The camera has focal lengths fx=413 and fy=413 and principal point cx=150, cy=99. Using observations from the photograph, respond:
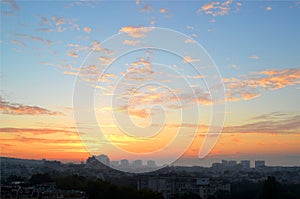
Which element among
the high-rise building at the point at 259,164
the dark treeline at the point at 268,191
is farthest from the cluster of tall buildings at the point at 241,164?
Result: the dark treeline at the point at 268,191

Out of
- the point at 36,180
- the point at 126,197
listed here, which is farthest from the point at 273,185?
the point at 36,180

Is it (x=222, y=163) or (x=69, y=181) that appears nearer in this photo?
(x=69, y=181)

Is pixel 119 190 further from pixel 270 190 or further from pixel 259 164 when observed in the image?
pixel 259 164

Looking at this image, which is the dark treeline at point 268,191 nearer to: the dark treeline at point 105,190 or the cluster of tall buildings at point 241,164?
the dark treeline at point 105,190

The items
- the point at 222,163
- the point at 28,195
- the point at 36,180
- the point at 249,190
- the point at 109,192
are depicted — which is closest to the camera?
the point at 28,195

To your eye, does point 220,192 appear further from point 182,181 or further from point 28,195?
point 28,195

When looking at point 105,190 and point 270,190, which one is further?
Answer: point 270,190

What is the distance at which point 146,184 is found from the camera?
40906mm

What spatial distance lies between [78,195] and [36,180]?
35.3 feet

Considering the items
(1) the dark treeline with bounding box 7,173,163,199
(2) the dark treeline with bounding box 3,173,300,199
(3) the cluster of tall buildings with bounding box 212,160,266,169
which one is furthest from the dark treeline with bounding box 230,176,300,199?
(3) the cluster of tall buildings with bounding box 212,160,266,169

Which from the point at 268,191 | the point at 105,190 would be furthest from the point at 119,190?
the point at 268,191

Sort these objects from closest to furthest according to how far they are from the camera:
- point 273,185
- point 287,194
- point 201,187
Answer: point 273,185 → point 287,194 → point 201,187

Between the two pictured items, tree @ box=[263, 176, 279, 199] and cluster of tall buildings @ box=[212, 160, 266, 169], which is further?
cluster of tall buildings @ box=[212, 160, 266, 169]

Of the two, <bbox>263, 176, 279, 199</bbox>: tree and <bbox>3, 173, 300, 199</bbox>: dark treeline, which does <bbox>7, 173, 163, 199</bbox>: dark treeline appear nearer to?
<bbox>3, 173, 300, 199</bbox>: dark treeline
